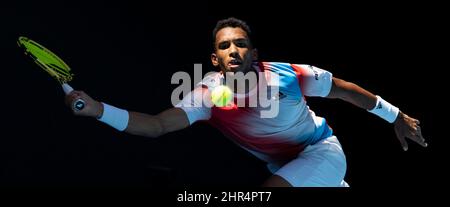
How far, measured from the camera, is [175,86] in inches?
159

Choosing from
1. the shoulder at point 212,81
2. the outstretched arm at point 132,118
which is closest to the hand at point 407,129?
the shoulder at point 212,81

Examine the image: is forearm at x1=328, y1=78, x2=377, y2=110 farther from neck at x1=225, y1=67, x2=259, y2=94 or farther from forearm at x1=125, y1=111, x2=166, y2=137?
forearm at x1=125, y1=111, x2=166, y2=137

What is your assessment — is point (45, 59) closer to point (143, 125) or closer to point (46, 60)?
point (46, 60)

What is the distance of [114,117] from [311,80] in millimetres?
1160

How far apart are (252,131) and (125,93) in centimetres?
110

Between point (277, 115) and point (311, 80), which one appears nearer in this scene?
point (277, 115)

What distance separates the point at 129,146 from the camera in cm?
383

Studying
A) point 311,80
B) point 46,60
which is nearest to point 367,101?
point 311,80

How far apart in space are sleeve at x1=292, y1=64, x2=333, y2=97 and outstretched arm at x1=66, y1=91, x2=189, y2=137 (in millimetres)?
725

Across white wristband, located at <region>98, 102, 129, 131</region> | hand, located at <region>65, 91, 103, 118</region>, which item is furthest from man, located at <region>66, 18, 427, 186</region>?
hand, located at <region>65, 91, 103, 118</region>

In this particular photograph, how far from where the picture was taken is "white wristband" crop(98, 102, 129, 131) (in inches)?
102

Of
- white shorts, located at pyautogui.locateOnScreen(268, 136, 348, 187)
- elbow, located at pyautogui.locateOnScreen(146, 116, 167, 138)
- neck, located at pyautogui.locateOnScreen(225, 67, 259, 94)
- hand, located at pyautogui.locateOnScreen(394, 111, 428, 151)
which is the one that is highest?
neck, located at pyautogui.locateOnScreen(225, 67, 259, 94)

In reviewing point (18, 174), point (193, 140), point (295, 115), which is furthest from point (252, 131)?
point (18, 174)

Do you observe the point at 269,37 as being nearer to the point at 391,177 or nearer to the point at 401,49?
the point at 401,49
